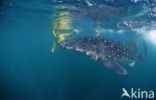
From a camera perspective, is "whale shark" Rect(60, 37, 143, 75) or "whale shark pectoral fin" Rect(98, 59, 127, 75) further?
"whale shark" Rect(60, 37, 143, 75)

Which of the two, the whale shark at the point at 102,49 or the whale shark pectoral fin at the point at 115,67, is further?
the whale shark at the point at 102,49

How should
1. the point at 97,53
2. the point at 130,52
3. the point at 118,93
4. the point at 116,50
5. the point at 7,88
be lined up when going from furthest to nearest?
the point at 7,88 → the point at 118,93 → the point at 130,52 → the point at 116,50 → the point at 97,53

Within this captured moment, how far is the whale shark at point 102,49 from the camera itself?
964cm

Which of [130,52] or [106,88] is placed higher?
[130,52]

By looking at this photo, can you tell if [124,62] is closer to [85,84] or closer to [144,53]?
[144,53]

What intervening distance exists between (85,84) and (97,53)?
7.70 m

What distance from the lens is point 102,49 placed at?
34.3ft

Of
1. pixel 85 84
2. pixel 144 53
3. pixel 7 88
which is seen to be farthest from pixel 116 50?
pixel 7 88

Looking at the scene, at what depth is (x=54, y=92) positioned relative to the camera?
16594 millimetres

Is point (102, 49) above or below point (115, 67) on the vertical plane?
above

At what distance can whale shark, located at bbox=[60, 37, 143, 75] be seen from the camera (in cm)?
964

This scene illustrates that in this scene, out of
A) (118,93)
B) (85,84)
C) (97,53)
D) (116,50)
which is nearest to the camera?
(97,53)

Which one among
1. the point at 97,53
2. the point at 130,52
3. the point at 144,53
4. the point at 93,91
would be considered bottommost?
the point at 93,91

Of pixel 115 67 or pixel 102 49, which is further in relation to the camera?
pixel 102 49
